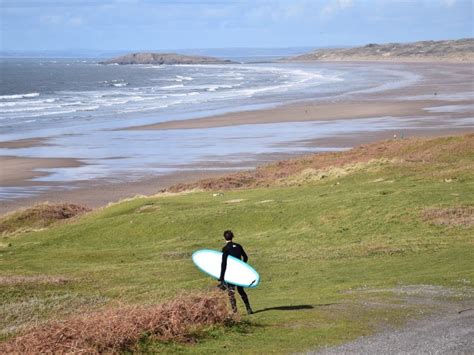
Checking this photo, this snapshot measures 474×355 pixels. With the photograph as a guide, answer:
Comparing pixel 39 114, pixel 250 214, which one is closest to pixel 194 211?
pixel 250 214

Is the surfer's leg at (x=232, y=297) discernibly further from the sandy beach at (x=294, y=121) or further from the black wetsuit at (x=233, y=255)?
the sandy beach at (x=294, y=121)

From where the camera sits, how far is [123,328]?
44.9 ft

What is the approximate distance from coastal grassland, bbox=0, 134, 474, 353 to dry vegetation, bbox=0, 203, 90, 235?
1944 millimetres

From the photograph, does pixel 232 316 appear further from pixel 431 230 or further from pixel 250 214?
pixel 250 214

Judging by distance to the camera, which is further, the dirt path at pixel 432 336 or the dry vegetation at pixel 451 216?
the dry vegetation at pixel 451 216

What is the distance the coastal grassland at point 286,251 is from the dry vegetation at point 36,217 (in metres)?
1.94

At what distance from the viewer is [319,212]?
2988 centimetres

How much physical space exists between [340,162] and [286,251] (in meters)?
18.1

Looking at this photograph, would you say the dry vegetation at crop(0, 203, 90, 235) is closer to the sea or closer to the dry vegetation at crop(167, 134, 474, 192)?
the dry vegetation at crop(167, 134, 474, 192)

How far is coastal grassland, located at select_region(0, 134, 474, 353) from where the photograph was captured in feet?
52.6

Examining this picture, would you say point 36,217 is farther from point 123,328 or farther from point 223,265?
point 123,328

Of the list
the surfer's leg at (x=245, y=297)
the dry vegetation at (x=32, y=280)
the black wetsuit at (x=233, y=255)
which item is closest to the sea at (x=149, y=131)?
the dry vegetation at (x=32, y=280)

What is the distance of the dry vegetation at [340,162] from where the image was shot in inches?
1563

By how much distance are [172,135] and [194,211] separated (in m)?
39.9
